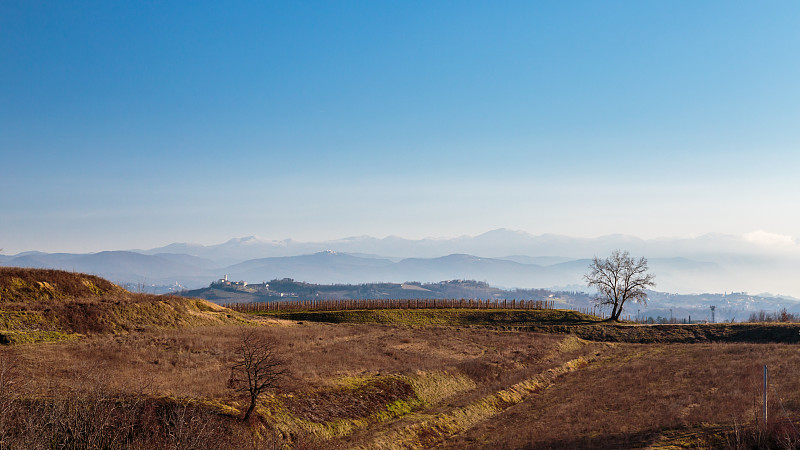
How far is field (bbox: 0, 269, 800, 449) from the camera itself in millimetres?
24672

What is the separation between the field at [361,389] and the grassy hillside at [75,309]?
0.27m

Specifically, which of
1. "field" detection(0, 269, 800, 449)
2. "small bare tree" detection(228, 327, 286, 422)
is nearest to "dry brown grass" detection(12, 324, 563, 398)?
"field" detection(0, 269, 800, 449)

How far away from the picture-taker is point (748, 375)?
4281 centimetres

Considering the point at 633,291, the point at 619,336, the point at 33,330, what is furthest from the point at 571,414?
the point at 633,291

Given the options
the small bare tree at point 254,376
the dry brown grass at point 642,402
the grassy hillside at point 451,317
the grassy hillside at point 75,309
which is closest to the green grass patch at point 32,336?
the grassy hillside at point 75,309

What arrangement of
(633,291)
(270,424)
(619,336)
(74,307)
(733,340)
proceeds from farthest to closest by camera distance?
(633,291) → (619,336) → (733,340) → (74,307) → (270,424)

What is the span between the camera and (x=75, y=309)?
56.0 meters

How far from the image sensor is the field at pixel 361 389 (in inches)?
971

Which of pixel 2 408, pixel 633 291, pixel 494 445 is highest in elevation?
pixel 633 291

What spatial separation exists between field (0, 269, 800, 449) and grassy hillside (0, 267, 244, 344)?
A: 0.27 metres

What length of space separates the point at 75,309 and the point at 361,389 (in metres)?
36.8

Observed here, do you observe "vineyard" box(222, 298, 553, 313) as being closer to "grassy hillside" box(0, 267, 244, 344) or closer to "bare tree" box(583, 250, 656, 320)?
"bare tree" box(583, 250, 656, 320)

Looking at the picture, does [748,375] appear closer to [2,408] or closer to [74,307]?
[2,408]

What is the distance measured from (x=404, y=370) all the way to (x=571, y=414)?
15677 mm
